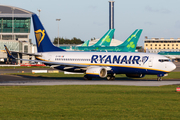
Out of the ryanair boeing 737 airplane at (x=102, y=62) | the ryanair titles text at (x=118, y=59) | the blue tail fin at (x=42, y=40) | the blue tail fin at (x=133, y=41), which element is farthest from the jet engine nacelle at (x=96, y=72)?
the blue tail fin at (x=133, y=41)

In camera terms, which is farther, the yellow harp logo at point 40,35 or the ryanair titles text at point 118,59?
the yellow harp logo at point 40,35

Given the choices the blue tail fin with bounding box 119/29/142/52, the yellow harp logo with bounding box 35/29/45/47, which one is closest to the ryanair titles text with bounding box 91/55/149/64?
the yellow harp logo with bounding box 35/29/45/47

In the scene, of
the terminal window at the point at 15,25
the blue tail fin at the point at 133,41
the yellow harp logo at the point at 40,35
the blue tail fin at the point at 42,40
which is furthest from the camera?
the terminal window at the point at 15,25

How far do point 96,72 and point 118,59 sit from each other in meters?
4.15

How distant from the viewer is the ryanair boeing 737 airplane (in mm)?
43938

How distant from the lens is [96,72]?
4462 centimetres

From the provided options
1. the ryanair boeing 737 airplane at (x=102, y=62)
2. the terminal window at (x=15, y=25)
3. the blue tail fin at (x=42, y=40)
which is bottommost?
the ryanair boeing 737 airplane at (x=102, y=62)

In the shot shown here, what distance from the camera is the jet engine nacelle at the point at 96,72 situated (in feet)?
146

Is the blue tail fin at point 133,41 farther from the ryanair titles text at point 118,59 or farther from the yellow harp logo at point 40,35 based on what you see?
the ryanair titles text at point 118,59

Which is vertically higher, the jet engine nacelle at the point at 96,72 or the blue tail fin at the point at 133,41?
the blue tail fin at the point at 133,41
